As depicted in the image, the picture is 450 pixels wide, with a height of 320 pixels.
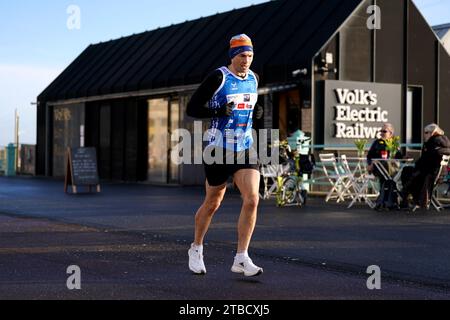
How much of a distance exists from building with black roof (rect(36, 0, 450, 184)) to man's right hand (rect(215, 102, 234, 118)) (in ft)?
47.1

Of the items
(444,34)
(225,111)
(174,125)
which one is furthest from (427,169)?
(444,34)

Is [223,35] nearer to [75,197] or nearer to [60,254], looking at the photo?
[75,197]

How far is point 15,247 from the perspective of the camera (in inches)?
341

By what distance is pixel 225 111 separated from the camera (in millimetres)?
6473

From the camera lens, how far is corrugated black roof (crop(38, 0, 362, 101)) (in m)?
21.4

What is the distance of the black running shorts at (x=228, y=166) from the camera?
260 inches

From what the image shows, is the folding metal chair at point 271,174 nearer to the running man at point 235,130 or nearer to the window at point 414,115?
the window at point 414,115

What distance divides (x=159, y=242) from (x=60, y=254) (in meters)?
1.46

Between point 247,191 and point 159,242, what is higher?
point 247,191

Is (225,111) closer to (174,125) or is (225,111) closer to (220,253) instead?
(220,253)

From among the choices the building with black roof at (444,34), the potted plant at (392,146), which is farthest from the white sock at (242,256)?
the building with black roof at (444,34)

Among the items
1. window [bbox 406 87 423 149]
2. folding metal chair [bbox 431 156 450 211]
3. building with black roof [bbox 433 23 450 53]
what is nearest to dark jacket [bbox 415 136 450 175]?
folding metal chair [bbox 431 156 450 211]
